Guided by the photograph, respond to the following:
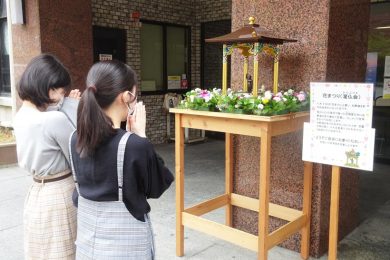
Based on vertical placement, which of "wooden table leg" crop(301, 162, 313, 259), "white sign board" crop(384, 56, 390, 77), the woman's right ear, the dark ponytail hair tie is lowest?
"wooden table leg" crop(301, 162, 313, 259)

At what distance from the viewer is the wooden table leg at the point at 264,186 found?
302 cm

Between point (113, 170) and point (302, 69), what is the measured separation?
227 centimetres

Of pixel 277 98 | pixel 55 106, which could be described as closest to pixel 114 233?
pixel 55 106

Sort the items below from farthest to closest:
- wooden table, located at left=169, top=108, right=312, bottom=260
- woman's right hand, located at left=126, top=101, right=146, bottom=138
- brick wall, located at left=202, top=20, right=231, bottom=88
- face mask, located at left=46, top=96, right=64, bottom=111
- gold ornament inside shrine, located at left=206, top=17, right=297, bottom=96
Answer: brick wall, located at left=202, top=20, right=231, bottom=88 < gold ornament inside shrine, located at left=206, top=17, right=297, bottom=96 < wooden table, located at left=169, top=108, right=312, bottom=260 < face mask, located at left=46, top=96, right=64, bottom=111 < woman's right hand, located at left=126, top=101, right=146, bottom=138

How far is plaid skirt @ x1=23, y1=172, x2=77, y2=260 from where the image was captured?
98.3 inches

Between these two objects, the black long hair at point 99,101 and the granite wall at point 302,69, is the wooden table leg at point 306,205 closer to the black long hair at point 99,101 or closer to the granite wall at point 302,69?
the granite wall at point 302,69

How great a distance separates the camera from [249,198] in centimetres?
400

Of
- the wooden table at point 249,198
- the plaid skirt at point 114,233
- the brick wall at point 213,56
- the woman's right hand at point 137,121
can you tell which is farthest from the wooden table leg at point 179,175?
the brick wall at point 213,56

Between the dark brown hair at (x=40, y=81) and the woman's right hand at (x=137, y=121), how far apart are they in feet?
2.14

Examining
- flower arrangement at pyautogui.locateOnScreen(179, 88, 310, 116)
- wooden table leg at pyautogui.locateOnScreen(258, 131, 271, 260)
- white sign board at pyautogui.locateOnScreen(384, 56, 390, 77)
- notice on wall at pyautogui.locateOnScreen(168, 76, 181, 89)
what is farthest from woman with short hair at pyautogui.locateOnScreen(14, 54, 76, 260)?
notice on wall at pyautogui.locateOnScreen(168, 76, 181, 89)

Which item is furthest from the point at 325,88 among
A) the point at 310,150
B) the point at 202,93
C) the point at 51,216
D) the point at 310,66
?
the point at 51,216

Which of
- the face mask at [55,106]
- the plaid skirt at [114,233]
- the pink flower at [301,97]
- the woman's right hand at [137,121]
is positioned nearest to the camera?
the plaid skirt at [114,233]

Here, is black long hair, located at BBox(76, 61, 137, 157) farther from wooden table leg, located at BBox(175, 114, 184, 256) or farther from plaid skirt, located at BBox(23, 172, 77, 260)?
wooden table leg, located at BBox(175, 114, 184, 256)

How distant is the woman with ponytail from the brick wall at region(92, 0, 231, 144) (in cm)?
671
